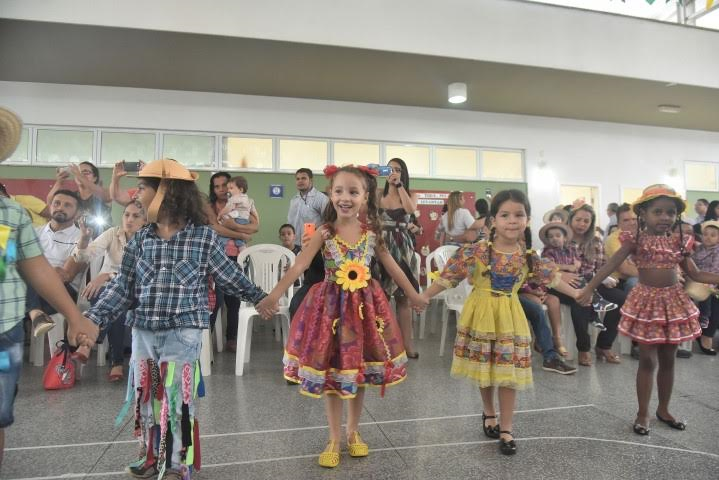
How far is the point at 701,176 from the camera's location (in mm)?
10977

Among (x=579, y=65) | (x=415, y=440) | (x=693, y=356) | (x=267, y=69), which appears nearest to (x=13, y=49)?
(x=267, y=69)

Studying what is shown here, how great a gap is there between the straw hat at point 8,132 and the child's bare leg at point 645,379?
3.28 meters

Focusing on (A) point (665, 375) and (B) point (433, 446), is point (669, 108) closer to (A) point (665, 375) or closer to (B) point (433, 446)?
(A) point (665, 375)

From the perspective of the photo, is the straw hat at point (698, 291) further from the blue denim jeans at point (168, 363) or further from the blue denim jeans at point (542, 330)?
the blue denim jeans at point (168, 363)

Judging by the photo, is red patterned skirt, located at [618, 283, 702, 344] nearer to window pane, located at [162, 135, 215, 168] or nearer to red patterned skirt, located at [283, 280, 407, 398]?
red patterned skirt, located at [283, 280, 407, 398]

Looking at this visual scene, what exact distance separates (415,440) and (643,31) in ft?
25.9

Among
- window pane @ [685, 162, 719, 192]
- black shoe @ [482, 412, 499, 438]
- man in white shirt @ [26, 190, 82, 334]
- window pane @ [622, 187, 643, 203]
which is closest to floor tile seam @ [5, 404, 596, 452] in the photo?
black shoe @ [482, 412, 499, 438]

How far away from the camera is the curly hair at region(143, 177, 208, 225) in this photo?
2.00 m

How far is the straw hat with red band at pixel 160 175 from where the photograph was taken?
197 centimetres

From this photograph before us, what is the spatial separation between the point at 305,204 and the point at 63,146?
489 cm

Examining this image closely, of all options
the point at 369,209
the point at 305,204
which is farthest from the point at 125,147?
the point at 369,209

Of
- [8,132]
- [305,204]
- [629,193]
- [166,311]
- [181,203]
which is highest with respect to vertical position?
[629,193]

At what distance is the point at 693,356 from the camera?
460cm

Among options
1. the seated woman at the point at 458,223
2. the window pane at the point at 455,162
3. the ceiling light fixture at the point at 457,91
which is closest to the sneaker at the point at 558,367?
the seated woman at the point at 458,223
